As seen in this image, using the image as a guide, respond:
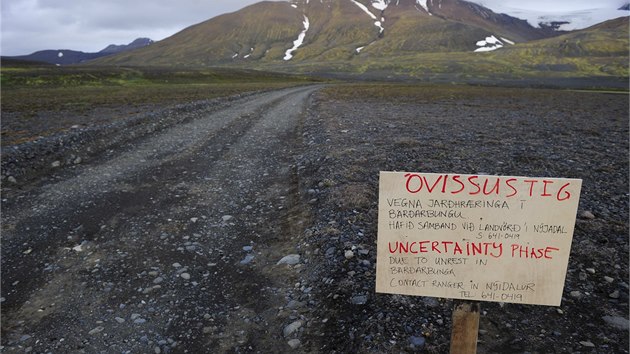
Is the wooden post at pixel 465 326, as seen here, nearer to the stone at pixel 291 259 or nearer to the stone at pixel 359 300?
the stone at pixel 359 300

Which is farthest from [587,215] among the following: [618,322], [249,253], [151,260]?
[151,260]

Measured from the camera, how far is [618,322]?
511 cm

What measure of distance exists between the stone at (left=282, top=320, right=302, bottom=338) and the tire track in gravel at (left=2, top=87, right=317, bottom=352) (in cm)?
14

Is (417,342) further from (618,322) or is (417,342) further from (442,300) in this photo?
(618,322)

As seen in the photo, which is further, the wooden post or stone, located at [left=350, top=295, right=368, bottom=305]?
stone, located at [left=350, top=295, right=368, bottom=305]

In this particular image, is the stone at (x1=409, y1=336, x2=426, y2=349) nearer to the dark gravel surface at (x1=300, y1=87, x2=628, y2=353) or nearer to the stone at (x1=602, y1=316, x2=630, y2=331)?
the dark gravel surface at (x1=300, y1=87, x2=628, y2=353)

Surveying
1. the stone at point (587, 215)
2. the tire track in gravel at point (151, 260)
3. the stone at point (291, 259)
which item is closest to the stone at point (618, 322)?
the stone at point (587, 215)

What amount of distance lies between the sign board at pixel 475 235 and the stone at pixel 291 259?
10.7 ft

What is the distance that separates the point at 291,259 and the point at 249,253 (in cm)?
95

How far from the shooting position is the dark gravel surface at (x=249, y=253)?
16.8 feet

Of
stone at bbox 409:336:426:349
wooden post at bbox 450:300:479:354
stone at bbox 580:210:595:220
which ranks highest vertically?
wooden post at bbox 450:300:479:354

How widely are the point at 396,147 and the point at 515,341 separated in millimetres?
10214

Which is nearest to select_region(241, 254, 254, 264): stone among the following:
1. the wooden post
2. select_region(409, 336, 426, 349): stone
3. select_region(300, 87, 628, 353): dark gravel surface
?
select_region(300, 87, 628, 353): dark gravel surface

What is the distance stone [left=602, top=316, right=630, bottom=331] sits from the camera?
5.03m
